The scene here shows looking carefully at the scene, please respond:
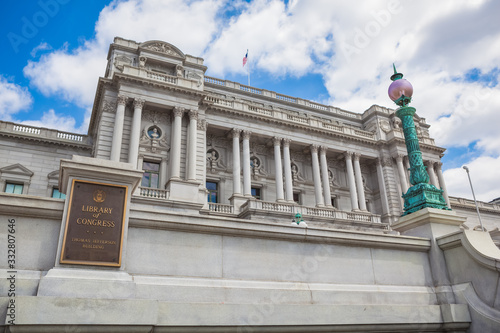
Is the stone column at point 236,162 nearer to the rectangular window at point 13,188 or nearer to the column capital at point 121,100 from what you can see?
the column capital at point 121,100

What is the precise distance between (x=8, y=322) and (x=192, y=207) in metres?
21.6

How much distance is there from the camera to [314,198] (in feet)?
140

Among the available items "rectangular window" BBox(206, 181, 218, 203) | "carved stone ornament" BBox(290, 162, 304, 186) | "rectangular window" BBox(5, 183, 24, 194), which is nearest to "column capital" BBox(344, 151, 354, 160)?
"carved stone ornament" BBox(290, 162, 304, 186)

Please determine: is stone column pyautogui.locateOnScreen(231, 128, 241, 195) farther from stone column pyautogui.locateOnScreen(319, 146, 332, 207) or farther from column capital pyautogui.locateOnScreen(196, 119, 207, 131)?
stone column pyautogui.locateOnScreen(319, 146, 332, 207)

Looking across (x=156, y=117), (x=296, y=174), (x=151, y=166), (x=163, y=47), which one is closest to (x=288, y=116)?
(x=296, y=174)

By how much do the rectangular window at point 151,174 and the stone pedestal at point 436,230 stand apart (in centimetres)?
2492

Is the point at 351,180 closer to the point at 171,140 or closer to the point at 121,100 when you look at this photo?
the point at 171,140

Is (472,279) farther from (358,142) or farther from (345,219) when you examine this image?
(358,142)

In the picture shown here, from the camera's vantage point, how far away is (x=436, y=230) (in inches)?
366

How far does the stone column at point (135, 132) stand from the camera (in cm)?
3102

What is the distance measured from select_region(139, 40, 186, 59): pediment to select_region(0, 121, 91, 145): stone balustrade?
1106 centimetres

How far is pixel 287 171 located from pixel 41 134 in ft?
79.9

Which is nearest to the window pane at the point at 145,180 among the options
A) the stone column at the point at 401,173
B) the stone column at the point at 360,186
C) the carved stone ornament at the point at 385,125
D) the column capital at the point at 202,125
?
the column capital at the point at 202,125

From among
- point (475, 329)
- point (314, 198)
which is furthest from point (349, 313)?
point (314, 198)
